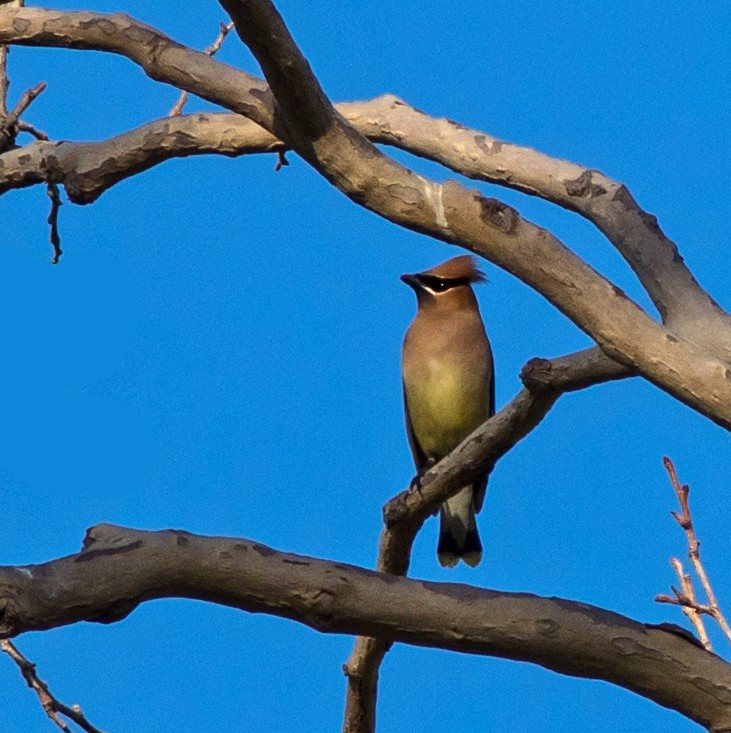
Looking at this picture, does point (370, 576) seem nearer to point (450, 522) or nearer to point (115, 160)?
point (115, 160)

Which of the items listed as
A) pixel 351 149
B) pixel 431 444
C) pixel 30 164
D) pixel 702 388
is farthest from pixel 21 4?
pixel 431 444

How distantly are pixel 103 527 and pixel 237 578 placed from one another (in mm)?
316

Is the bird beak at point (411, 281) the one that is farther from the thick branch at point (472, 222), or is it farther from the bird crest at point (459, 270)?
the thick branch at point (472, 222)

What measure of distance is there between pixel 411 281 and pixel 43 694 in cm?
440

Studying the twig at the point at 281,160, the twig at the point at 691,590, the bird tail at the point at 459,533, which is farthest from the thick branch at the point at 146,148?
the bird tail at the point at 459,533

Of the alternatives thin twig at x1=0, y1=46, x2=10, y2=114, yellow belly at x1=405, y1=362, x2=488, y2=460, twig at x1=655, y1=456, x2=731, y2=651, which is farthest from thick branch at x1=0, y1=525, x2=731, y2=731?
yellow belly at x1=405, y1=362, x2=488, y2=460

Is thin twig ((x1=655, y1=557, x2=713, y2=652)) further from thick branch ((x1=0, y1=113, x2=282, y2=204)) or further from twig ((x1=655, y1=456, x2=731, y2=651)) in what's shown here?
thick branch ((x1=0, y1=113, x2=282, y2=204))

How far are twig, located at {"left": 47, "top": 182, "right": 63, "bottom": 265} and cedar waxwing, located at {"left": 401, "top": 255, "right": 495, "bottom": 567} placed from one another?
284cm

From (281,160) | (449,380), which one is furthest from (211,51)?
(449,380)

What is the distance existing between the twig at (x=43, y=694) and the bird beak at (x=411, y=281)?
4.24 metres

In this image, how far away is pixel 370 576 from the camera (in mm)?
3467

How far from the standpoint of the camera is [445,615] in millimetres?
3475

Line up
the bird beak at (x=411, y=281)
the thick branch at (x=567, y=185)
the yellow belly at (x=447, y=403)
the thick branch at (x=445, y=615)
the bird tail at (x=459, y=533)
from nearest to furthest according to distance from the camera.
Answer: the thick branch at (x=445, y=615) → the thick branch at (x=567, y=185) → the yellow belly at (x=447, y=403) → the bird tail at (x=459, y=533) → the bird beak at (x=411, y=281)

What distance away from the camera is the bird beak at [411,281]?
7949 mm
